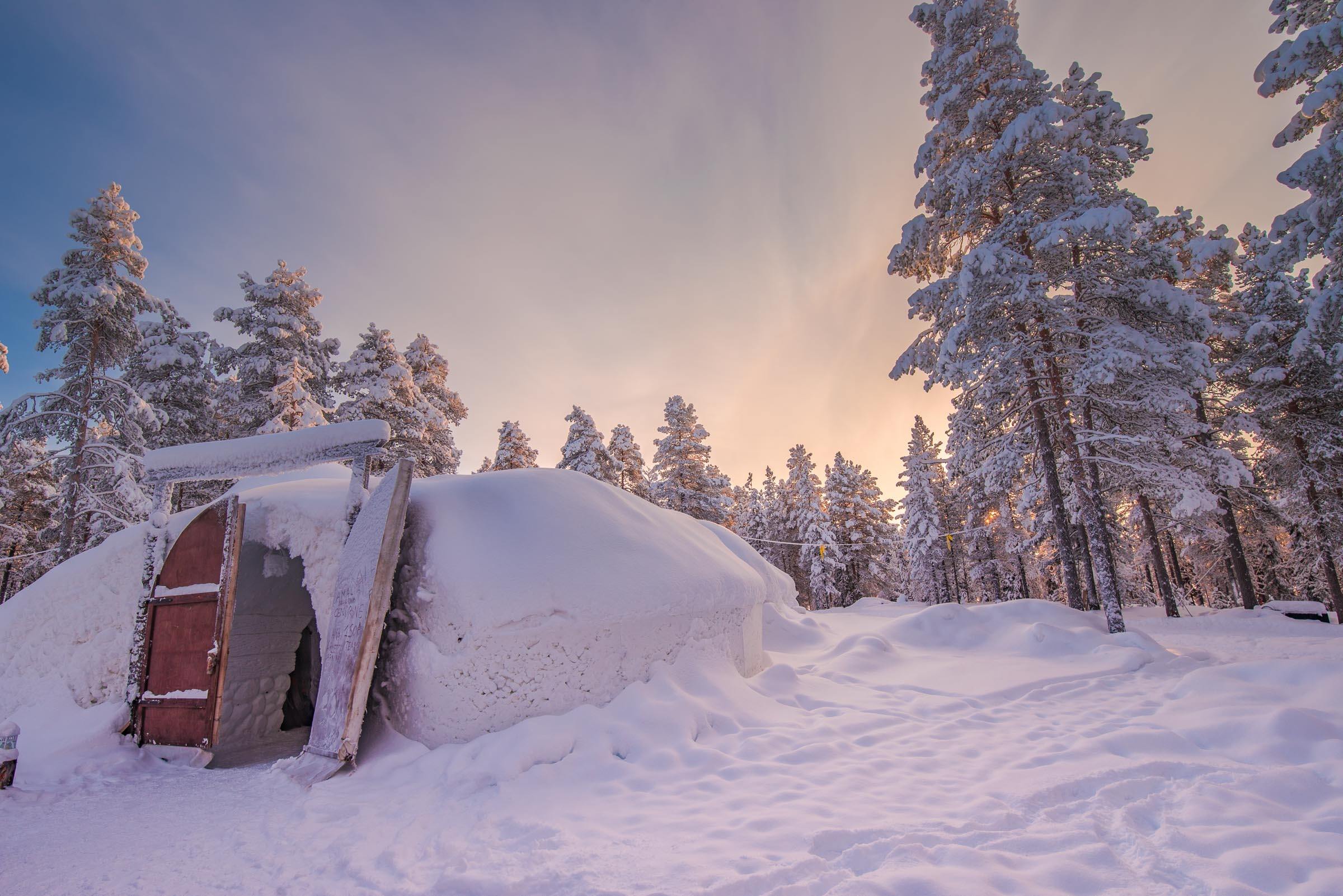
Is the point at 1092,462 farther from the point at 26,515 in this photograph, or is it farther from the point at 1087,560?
the point at 26,515

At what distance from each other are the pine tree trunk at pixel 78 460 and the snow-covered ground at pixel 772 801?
1126cm

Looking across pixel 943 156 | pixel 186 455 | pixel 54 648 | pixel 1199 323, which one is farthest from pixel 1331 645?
pixel 54 648

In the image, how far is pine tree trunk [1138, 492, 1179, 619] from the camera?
16094 mm

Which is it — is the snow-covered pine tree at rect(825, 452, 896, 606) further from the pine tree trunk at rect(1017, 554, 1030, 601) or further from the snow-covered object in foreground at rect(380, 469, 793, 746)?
the snow-covered object in foreground at rect(380, 469, 793, 746)

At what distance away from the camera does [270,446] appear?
6246 millimetres

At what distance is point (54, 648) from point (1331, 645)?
19.6 metres

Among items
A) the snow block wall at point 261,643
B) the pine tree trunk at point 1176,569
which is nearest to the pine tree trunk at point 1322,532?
the pine tree trunk at point 1176,569

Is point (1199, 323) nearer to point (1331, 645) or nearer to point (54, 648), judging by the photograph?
point (1331, 645)

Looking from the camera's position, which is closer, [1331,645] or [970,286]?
[1331,645]

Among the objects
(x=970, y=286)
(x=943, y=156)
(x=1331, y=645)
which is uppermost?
(x=943, y=156)

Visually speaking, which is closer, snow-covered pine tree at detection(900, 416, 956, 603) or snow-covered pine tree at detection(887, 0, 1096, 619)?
snow-covered pine tree at detection(887, 0, 1096, 619)

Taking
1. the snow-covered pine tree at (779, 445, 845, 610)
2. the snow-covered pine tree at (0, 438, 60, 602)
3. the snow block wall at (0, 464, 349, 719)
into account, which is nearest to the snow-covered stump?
the snow block wall at (0, 464, 349, 719)

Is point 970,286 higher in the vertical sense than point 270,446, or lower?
higher

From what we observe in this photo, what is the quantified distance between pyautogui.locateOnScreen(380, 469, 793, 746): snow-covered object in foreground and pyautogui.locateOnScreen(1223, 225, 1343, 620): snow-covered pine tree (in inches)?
748
